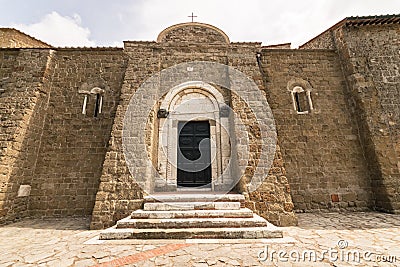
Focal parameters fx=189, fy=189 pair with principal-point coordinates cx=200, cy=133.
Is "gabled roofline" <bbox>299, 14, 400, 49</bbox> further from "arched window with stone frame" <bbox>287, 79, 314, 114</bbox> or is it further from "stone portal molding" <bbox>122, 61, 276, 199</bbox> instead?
"stone portal molding" <bbox>122, 61, 276, 199</bbox>

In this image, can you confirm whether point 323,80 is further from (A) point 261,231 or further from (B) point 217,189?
(A) point 261,231

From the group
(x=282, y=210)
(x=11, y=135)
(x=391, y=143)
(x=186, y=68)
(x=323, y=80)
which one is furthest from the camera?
(x=323, y=80)

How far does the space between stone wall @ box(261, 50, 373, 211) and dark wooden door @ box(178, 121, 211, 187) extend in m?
2.60

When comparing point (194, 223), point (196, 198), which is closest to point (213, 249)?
point (194, 223)

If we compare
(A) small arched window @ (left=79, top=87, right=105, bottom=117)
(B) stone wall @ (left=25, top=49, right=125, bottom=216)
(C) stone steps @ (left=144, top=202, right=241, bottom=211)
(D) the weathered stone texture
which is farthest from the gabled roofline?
(A) small arched window @ (left=79, top=87, right=105, bottom=117)

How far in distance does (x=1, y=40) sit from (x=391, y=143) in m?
16.3

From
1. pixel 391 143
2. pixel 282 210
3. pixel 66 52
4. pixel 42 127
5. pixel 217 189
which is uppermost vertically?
pixel 66 52

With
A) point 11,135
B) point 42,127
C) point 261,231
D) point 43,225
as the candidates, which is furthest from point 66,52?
point 261,231

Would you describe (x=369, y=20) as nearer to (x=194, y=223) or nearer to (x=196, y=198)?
(x=196, y=198)

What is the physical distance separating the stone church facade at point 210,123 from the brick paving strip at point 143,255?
1.76 m

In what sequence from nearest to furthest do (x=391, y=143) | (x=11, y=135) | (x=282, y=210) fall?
(x=282, y=210), (x=11, y=135), (x=391, y=143)

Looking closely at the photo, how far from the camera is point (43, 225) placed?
4875 mm

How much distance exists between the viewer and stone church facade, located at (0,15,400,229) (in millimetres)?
5293

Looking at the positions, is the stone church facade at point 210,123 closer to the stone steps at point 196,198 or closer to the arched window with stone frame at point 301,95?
the arched window with stone frame at point 301,95
